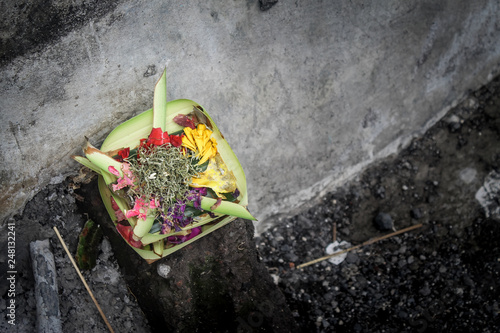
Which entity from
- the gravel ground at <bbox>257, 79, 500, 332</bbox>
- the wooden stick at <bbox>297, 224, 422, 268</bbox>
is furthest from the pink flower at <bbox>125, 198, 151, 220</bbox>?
the wooden stick at <bbox>297, 224, 422, 268</bbox>

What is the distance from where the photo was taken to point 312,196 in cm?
272

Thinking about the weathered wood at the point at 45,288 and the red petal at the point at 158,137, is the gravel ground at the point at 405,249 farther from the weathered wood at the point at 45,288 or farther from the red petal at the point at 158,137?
the red petal at the point at 158,137

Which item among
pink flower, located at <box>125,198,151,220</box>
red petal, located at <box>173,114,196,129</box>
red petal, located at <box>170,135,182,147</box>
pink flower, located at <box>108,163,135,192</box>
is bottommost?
pink flower, located at <box>125,198,151,220</box>

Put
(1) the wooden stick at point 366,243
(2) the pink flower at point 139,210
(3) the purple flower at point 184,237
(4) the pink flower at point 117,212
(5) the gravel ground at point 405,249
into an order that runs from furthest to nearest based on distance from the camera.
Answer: (1) the wooden stick at point 366,243, (5) the gravel ground at point 405,249, (3) the purple flower at point 184,237, (4) the pink flower at point 117,212, (2) the pink flower at point 139,210

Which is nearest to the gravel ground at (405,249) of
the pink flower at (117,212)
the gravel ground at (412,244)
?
the gravel ground at (412,244)

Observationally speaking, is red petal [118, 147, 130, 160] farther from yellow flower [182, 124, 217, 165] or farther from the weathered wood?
the weathered wood

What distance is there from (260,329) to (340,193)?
102 centimetres

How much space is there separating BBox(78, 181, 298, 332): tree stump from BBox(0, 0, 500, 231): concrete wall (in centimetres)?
37

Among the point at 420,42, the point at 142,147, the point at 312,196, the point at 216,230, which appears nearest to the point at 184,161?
the point at 142,147

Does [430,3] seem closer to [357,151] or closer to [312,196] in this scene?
[357,151]

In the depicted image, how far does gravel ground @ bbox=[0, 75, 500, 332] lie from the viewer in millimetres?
2459

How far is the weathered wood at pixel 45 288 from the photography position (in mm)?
1814

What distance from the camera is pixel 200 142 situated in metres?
1.78

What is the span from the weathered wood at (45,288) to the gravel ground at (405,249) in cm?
21
